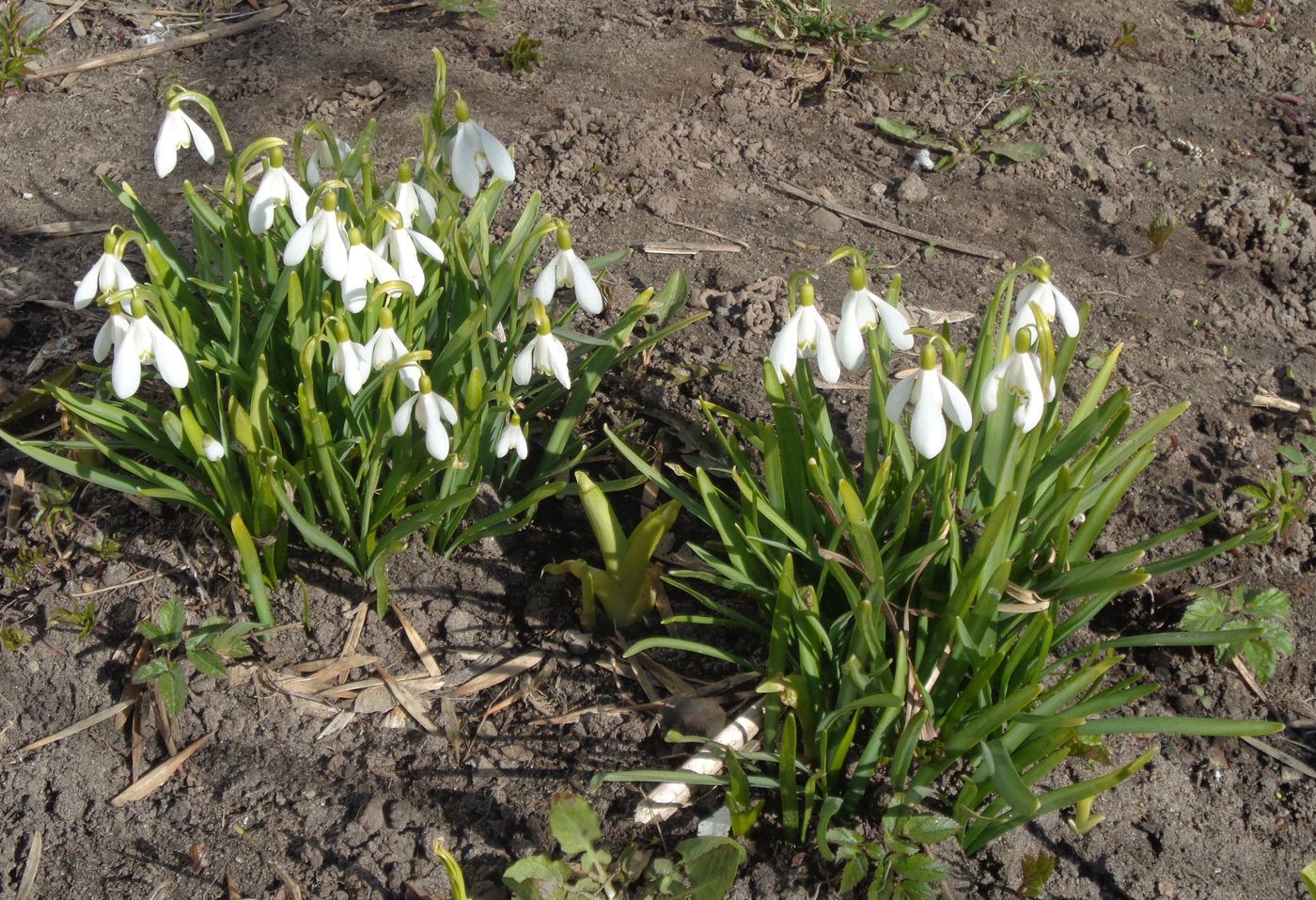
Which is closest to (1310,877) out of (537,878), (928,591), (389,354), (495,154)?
(928,591)

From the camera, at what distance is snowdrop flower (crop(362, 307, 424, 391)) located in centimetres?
208

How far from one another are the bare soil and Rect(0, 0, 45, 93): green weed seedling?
79 millimetres

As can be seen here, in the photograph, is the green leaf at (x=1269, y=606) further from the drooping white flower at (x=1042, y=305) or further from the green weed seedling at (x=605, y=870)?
the green weed seedling at (x=605, y=870)

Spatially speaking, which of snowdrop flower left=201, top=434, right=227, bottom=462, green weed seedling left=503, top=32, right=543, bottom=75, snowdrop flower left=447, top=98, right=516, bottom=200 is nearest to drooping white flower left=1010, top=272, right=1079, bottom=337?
snowdrop flower left=447, top=98, right=516, bottom=200

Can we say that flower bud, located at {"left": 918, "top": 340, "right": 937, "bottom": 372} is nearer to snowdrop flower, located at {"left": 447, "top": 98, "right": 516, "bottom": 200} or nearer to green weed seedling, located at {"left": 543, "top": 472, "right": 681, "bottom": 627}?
green weed seedling, located at {"left": 543, "top": 472, "right": 681, "bottom": 627}

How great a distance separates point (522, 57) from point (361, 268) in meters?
2.25

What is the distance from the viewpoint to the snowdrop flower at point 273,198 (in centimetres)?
Answer: 214

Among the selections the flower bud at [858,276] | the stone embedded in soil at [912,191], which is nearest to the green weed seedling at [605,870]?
the flower bud at [858,276]

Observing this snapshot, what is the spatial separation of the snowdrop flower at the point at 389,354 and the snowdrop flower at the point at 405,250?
9cm

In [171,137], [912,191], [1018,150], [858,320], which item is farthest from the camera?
[1018,150]

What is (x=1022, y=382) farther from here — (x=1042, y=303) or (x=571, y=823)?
(x=571, y=823)

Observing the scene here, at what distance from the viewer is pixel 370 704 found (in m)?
2.43

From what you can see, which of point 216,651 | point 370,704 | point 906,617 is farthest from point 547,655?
point 906,617

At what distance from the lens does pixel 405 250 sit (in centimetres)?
212
